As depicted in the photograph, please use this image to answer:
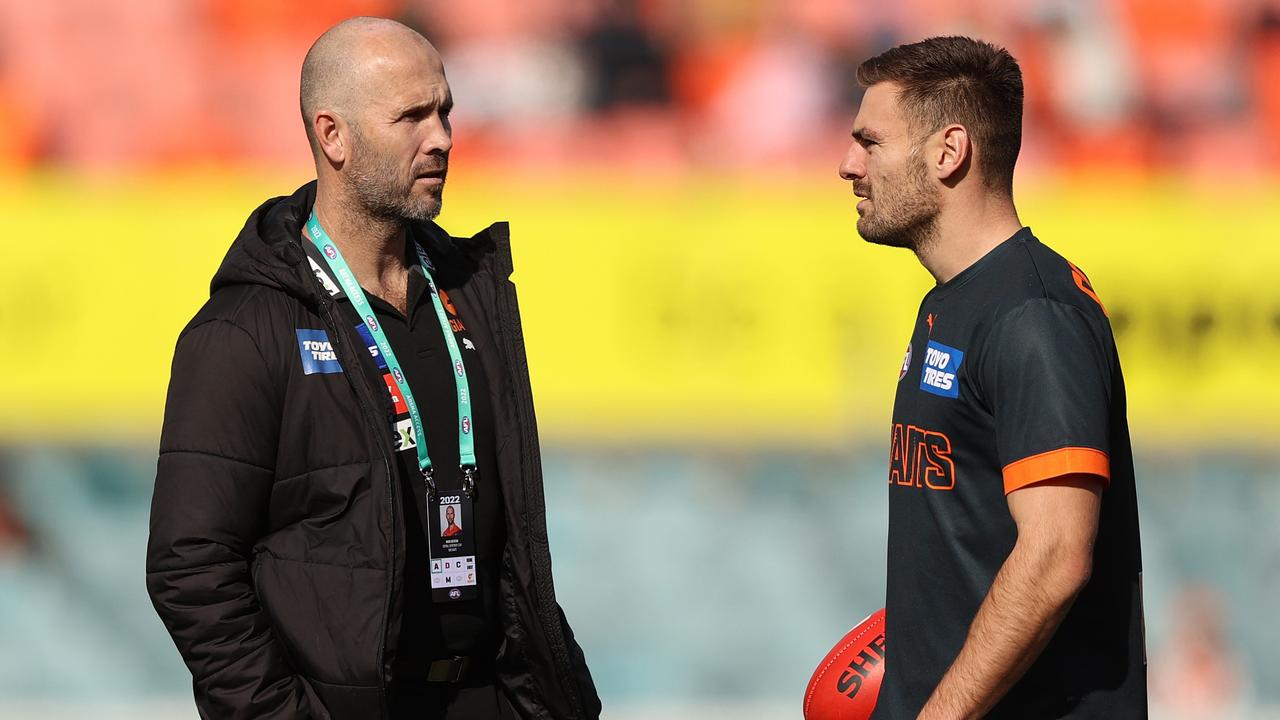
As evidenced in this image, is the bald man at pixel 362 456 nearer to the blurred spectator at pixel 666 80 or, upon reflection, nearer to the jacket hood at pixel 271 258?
the jacket hood at pixel 271 258

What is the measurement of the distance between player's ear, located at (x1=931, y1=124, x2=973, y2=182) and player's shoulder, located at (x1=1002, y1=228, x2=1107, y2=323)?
0.47 feet

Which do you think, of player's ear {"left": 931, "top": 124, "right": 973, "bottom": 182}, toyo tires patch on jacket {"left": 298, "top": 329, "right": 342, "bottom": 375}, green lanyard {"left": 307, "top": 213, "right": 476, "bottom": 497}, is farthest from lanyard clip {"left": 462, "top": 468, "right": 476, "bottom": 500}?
player's ear {"left": 931, "top": 124, "right": 973, "bottom": 182}

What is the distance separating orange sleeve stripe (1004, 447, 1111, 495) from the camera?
2037 millimetres

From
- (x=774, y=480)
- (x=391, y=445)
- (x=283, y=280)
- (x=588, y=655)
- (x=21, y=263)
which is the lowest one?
(x=588, y=655)

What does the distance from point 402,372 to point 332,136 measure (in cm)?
44

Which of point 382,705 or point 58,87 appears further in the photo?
point 58,87

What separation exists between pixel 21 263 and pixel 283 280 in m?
5.31

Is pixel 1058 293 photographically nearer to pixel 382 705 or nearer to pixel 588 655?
pixel 382 705

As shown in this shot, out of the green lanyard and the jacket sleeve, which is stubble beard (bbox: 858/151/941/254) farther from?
the jacket sleeve

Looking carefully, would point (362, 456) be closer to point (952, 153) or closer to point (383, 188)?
point (383, 188)

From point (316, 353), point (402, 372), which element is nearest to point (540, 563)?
point (402, 372)

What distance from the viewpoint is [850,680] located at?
272cm

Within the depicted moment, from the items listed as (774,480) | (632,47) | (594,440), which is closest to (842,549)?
(774,480)

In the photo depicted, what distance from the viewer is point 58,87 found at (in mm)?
7605
